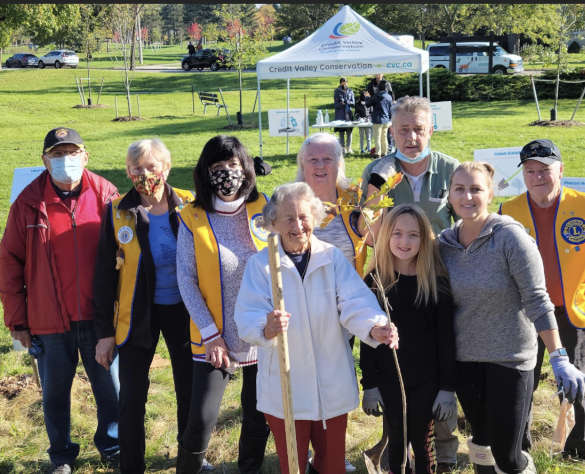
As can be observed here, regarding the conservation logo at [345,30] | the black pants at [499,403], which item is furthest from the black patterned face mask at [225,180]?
the conservation logo at [345,30]

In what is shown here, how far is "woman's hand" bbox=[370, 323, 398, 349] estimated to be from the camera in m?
2.74

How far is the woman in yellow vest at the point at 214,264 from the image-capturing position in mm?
3355

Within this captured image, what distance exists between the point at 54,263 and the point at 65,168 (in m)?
0.57

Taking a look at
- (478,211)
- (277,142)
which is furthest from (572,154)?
(478,211)

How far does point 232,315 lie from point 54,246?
1.21 metres

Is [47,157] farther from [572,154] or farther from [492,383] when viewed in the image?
[572,154]

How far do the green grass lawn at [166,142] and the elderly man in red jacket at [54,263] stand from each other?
0.91 meters

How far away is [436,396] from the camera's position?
3.18 meters

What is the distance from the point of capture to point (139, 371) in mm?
3652

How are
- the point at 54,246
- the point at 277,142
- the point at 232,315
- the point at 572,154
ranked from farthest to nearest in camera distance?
the point at 277,142, the point at 572,154, the point at 54,246, the point at 232,315

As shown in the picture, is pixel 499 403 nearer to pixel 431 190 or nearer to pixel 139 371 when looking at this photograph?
pixel 431 190

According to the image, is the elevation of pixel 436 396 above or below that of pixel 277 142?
below

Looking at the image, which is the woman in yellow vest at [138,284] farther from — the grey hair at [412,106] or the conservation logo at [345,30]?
the conservation logo at [345,30]

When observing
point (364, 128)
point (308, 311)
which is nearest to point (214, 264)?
point (308, 311)
